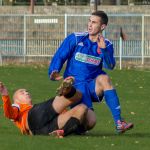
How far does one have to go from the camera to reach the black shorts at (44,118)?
35.7ft

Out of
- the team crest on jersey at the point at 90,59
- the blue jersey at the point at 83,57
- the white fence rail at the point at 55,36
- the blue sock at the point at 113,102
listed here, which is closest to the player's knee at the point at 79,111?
the blue sock at the point at 113,102

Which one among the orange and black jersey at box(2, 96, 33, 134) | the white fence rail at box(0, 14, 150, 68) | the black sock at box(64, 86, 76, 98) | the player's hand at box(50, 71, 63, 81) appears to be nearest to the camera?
the black sock at box(64, 86, 76, 98)

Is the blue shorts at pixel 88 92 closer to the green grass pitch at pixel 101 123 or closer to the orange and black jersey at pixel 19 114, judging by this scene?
the green grass pitch at pixel 101 123

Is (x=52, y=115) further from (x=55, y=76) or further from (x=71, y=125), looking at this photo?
(x=55, y=76)

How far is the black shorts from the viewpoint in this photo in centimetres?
1088

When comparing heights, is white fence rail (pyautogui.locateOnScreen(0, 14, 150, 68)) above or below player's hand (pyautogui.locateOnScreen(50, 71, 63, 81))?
below

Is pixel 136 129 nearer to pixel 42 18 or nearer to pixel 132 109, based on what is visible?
pixel 132 109

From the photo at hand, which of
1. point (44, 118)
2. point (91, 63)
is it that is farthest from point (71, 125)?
point (91, 63)

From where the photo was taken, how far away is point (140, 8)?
40.0 m

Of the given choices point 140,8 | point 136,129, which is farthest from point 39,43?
point 136,129

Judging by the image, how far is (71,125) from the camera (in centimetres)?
1080

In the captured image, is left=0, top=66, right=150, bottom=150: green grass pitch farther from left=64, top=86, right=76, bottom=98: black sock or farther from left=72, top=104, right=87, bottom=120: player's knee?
left=64, top=86, right=76, bottom=98: black sock

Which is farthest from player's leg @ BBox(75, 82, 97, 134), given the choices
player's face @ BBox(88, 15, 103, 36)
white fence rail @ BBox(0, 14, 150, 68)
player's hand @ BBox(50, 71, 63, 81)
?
white fence rail @ BBox(0, 14, 150, 68)

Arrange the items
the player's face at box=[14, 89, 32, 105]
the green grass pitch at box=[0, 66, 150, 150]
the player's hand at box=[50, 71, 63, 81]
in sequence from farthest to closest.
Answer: the player's hand at box=[50, 71, 63, 81] → the player's face at box=[14, 89, 32, 105] → the green grass pitch at box=[0, 66, 150, 150]
